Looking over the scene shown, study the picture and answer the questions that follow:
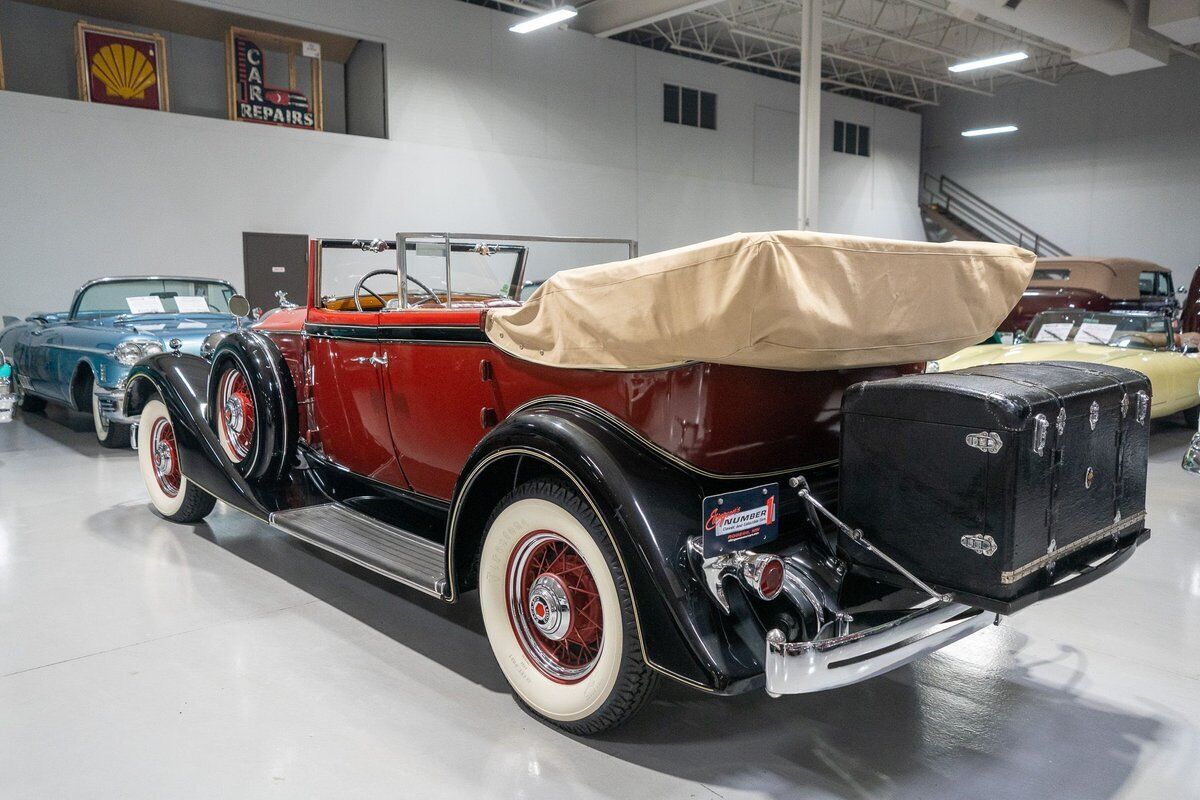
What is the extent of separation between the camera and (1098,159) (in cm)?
2017

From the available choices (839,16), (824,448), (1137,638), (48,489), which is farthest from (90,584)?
(839,16)

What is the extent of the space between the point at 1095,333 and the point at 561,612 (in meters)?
6.72

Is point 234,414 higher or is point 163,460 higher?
point 234,414

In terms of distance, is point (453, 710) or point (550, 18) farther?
point (550, 18)

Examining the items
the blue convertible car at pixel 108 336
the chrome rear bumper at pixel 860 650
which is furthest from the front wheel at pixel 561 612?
the blue convertible car at pixel 108 336

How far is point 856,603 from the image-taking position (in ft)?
7.51

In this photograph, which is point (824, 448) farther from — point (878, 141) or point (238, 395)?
point (878, 141)

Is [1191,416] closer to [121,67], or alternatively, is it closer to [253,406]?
[253,406]

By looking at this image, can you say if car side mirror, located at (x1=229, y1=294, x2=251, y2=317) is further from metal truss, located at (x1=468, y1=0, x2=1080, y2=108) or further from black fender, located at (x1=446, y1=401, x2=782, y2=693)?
metal truss, located at (x1=468, y1=0, x2=1080, y2=108)

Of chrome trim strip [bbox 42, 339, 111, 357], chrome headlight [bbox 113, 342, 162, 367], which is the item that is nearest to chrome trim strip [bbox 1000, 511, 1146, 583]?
chrome headlight [bbox 113, 342, 162, 367]

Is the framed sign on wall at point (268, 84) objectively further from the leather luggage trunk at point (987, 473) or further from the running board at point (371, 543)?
the leather luggage trunk at point (987, 473)

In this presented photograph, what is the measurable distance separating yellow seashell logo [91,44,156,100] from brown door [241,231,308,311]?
2.29m

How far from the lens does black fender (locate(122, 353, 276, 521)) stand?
3.83m

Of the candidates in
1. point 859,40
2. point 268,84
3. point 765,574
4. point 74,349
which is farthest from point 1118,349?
point 859,40
